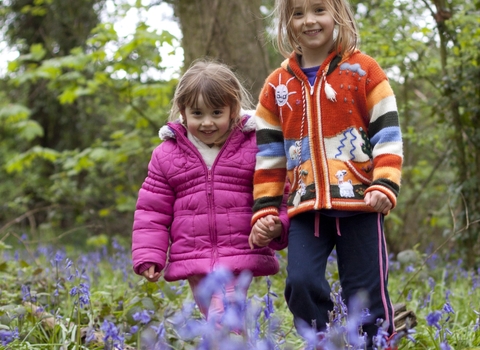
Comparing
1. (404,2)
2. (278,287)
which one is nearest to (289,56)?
(278,287)

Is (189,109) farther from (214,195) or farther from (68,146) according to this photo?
(68,146)

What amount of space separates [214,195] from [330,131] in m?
0.59

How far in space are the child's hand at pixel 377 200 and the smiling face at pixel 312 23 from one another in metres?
0.70

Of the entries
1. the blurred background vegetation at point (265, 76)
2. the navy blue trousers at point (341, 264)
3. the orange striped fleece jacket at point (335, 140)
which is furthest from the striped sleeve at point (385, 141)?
the blurred background vegetation at point (265, 76)

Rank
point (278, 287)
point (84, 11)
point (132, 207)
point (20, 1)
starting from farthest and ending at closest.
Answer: point (20, 1) < point (84, 11) < point (132, 207) < point (278, 287)

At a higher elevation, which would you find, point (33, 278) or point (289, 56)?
point (289, 56)

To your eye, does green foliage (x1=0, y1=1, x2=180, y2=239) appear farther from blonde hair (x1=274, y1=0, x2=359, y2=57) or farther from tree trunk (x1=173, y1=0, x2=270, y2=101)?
blonde hair (x1=274, y1=0, x2=359, y2=57)

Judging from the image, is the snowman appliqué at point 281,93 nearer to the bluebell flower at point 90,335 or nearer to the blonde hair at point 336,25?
the blonde hair at point 336,25

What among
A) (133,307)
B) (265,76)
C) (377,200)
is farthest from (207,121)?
(265,76)

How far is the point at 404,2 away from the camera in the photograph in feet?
16.8

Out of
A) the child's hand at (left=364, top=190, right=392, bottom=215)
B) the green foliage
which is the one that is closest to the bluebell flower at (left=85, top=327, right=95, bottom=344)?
the child's hand at (left=364, top=190, right=392, bottom=215)

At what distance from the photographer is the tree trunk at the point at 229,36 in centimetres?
470

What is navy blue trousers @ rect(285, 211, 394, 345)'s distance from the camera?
97.2 inches

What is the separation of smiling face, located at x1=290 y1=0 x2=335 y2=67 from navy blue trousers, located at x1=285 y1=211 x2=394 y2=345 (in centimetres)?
74
